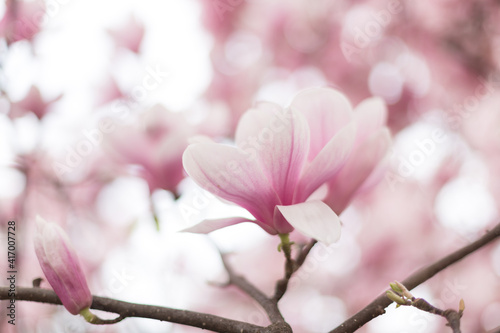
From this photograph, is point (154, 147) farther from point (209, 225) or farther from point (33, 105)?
point (33, 105)

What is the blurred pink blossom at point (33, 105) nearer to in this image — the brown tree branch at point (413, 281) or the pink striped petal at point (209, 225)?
the pink striped petal at point (209, 225)

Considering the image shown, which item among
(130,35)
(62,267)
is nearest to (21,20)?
(130,35)

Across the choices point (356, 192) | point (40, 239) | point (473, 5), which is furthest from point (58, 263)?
point (473, 5)

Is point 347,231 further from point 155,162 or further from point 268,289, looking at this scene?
point 155,162

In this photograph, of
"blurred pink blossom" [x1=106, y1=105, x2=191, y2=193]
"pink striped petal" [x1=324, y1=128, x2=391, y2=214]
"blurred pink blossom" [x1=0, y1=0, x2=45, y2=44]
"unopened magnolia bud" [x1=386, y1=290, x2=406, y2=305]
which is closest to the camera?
"unopened magnolia bud" [x1=386, y1=290, x2=406, y2=305]

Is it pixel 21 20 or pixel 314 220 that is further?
pixel 21 20

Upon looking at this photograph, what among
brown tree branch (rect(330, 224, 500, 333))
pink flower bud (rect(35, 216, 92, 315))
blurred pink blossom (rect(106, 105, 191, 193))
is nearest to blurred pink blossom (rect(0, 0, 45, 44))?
blurred pink blossom (rect(106, 105, 191, 193))

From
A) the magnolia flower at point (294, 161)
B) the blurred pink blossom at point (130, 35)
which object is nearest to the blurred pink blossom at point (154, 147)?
the magnolia flower at point (294, 161)

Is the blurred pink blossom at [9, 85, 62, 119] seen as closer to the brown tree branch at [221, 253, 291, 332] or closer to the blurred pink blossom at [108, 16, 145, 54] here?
the blurred pink blossom at [108, 16, 145, 54]

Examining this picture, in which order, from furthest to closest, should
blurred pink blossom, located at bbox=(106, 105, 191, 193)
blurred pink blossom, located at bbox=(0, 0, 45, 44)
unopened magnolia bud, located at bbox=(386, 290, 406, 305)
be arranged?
blurred pink blossom, located at bbox=(0, 0, 45, 44)
blurred pink blossom, located at bbox=(106, 105, 191, 193)
unopened magnolia bud, located at bbox=(386, 290, 406, 305)
